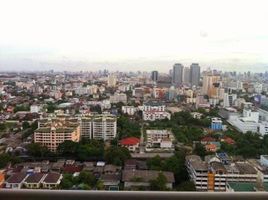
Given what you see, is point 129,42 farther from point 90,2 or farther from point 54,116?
point 54,116

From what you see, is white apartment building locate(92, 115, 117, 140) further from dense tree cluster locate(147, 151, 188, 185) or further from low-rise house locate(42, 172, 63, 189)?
low-rise house locate(42, 172, 63, 189)

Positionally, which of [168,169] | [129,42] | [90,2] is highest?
[90,2]

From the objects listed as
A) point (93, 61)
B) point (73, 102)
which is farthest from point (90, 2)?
point (73, 102)

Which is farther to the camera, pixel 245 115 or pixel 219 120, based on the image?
pixel 219 120

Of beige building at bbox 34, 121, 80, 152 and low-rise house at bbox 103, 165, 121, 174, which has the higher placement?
beige building at bbox 34, 121, 80, 152

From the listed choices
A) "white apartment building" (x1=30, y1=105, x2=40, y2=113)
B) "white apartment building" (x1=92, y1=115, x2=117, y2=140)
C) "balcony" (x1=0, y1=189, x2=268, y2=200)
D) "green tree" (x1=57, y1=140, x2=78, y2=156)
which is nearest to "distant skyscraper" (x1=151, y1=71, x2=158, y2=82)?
"white apartment building" (x1=92, y1=115, x2=117, y2=140)

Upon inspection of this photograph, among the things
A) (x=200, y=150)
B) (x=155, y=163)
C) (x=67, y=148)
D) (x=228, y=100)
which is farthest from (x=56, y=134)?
(x=228, y=100)
